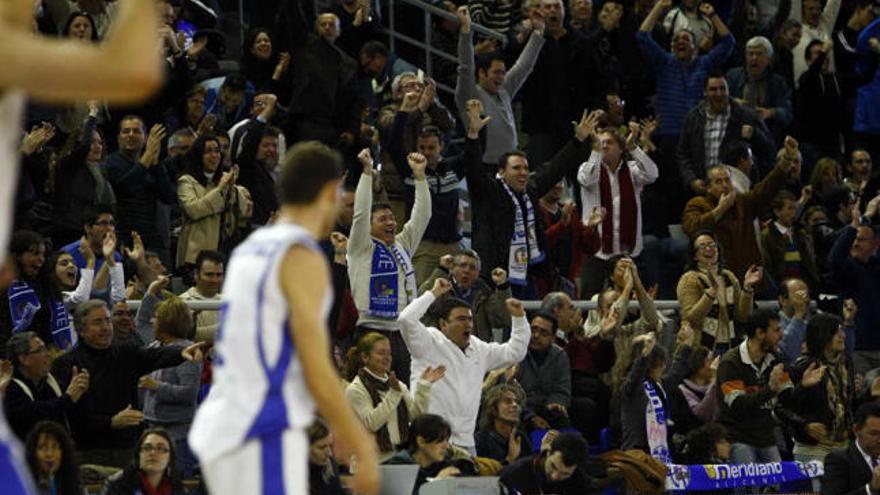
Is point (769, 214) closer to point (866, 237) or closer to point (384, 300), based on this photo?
point (866, 237)

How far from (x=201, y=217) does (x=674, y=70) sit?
19.9 ft

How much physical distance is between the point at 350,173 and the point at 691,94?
419 cm

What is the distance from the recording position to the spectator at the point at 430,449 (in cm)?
1267

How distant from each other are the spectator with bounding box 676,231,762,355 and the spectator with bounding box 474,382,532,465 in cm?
A: 284

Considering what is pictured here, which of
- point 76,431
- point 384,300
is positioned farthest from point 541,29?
point 76,431

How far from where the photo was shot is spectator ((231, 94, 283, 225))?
17078mm

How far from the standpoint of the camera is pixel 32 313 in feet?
45.3

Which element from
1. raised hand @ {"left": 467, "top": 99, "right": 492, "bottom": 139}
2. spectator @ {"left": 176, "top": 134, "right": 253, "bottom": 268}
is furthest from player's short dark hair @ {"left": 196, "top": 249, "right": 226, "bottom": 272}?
raised hand @ {"left": 467, "top": 99, "right": 492, "bottom": 139}

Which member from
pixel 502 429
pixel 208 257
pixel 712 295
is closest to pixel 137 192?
pixel 208 257

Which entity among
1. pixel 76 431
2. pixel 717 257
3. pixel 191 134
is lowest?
pixel 76 431

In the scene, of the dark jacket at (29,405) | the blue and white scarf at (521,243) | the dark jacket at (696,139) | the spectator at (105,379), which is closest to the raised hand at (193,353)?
the spectator at (105,379)

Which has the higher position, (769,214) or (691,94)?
(691,94)

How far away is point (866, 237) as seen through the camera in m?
17.8

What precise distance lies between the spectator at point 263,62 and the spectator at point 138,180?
2687mm
